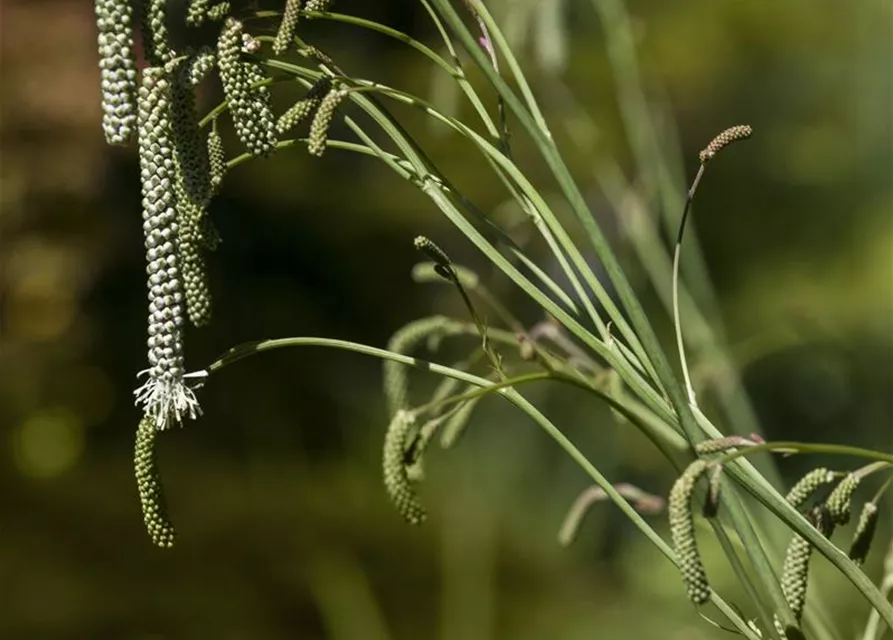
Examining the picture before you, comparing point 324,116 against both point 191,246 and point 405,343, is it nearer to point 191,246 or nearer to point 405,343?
point 191,246

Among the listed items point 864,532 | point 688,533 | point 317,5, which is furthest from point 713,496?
point 317,5

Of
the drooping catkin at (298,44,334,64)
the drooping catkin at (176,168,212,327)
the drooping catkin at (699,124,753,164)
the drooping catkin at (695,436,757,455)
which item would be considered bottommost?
the drooping catkin at (695,436,757,455)

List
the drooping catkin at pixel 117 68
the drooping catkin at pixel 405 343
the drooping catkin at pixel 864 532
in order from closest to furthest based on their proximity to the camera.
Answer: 1. the drooping catkin at pixel 117 68
2. the drooping catkin at pixel 864 532
3. the drooping catkin at pixel 405 343

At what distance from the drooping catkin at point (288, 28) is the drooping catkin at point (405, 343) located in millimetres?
234

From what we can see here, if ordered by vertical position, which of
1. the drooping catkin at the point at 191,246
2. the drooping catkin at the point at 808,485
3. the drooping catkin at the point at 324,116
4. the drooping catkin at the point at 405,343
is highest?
the drooping catkin at the point at 324,116

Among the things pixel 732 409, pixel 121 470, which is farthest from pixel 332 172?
pixel 732 409

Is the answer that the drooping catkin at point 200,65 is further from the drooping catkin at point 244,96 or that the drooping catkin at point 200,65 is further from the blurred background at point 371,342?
the blurred background at point 371,342

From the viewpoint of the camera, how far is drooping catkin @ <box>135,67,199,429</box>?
17.5 inches

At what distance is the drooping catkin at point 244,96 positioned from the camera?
447 mm

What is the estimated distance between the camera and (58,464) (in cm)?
304

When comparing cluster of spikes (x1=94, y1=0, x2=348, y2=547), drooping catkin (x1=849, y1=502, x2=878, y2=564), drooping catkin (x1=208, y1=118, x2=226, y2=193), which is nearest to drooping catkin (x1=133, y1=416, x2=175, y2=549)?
cluster of spikes (x1=94, y1=0, x2=348, y2=547)

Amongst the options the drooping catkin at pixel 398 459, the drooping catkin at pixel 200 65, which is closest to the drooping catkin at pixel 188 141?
the drooping catkin at pixel 200 65

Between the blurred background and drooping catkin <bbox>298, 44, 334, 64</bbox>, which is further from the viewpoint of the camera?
the blurred background

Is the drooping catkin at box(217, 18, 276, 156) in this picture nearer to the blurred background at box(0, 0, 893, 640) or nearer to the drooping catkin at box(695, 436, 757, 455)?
the drooping catkin at box(695, 436, 757, 455)
